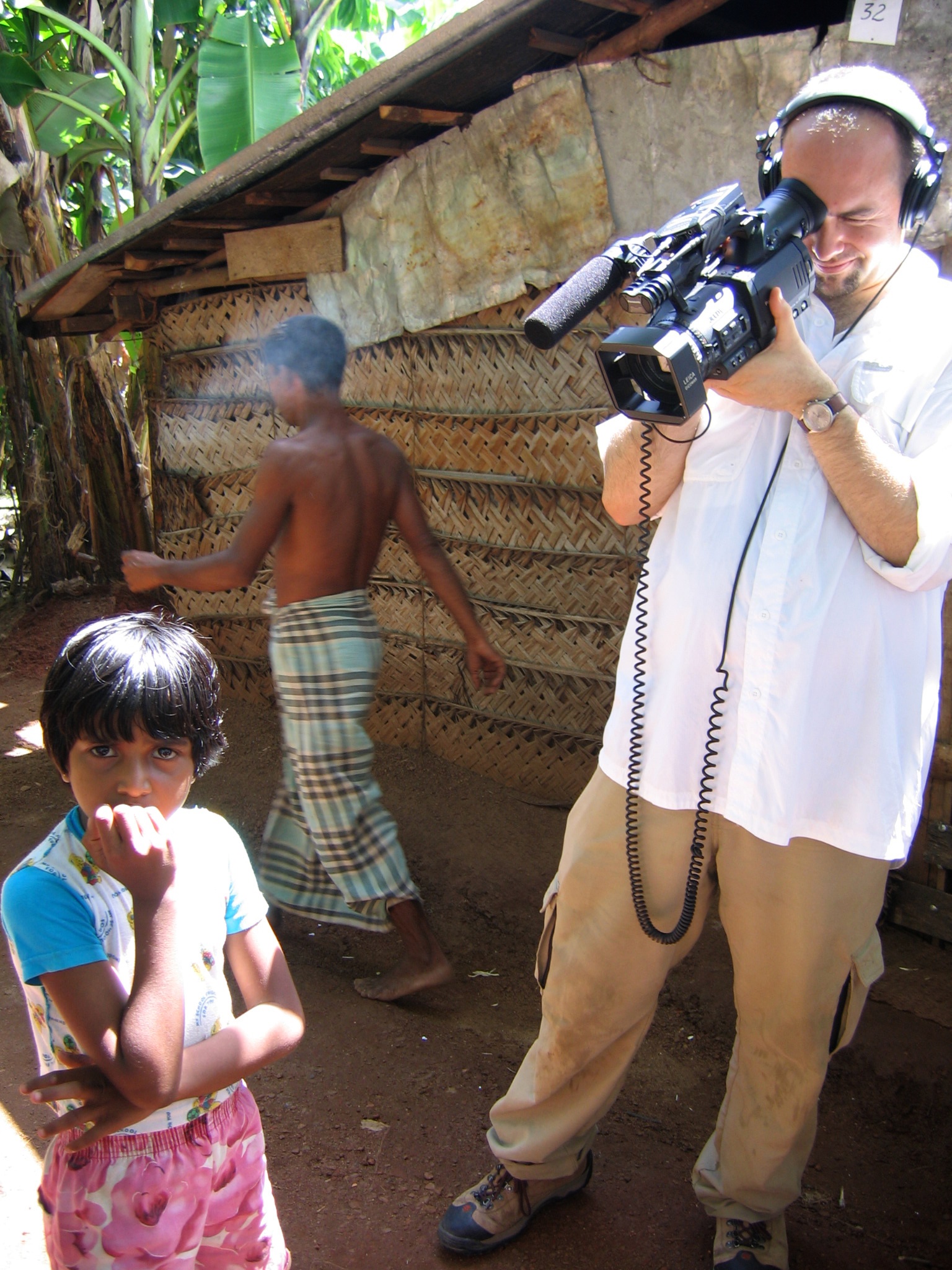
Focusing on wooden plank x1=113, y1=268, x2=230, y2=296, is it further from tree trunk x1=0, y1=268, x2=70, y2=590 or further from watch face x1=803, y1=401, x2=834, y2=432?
watch face x1=803, y1=401, x2=834, y2=432

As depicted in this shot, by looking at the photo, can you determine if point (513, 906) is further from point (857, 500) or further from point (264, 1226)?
point (857, 500)

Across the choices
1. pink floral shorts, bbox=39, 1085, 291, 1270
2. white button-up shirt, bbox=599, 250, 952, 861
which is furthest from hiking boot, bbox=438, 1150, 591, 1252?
white button-up shirt, bbox=599, 250, 952, 861

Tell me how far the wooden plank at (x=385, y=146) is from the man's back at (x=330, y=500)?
145cm

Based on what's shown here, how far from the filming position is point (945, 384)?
1541 millimetres

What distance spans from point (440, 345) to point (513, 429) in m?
0.54

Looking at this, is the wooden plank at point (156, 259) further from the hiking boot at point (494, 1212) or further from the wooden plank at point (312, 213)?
the hiking boot at point (494, 1212)

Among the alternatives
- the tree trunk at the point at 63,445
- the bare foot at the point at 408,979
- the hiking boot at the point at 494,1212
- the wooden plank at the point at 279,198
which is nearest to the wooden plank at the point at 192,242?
the wooden plank at the point at 279,198

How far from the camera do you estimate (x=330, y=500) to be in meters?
3.01

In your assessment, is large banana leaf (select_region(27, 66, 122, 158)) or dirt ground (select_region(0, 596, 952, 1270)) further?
large banana leaf (select_region(27, 66, 122, 158))

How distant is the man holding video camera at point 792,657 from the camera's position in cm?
153

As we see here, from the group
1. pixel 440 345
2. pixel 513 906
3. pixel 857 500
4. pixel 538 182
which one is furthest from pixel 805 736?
pixel 440 345

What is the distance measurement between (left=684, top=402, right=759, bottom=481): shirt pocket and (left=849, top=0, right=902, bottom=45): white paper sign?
5.58 feet


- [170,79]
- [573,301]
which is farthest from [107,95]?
[573,301]

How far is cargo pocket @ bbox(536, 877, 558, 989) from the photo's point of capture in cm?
199
